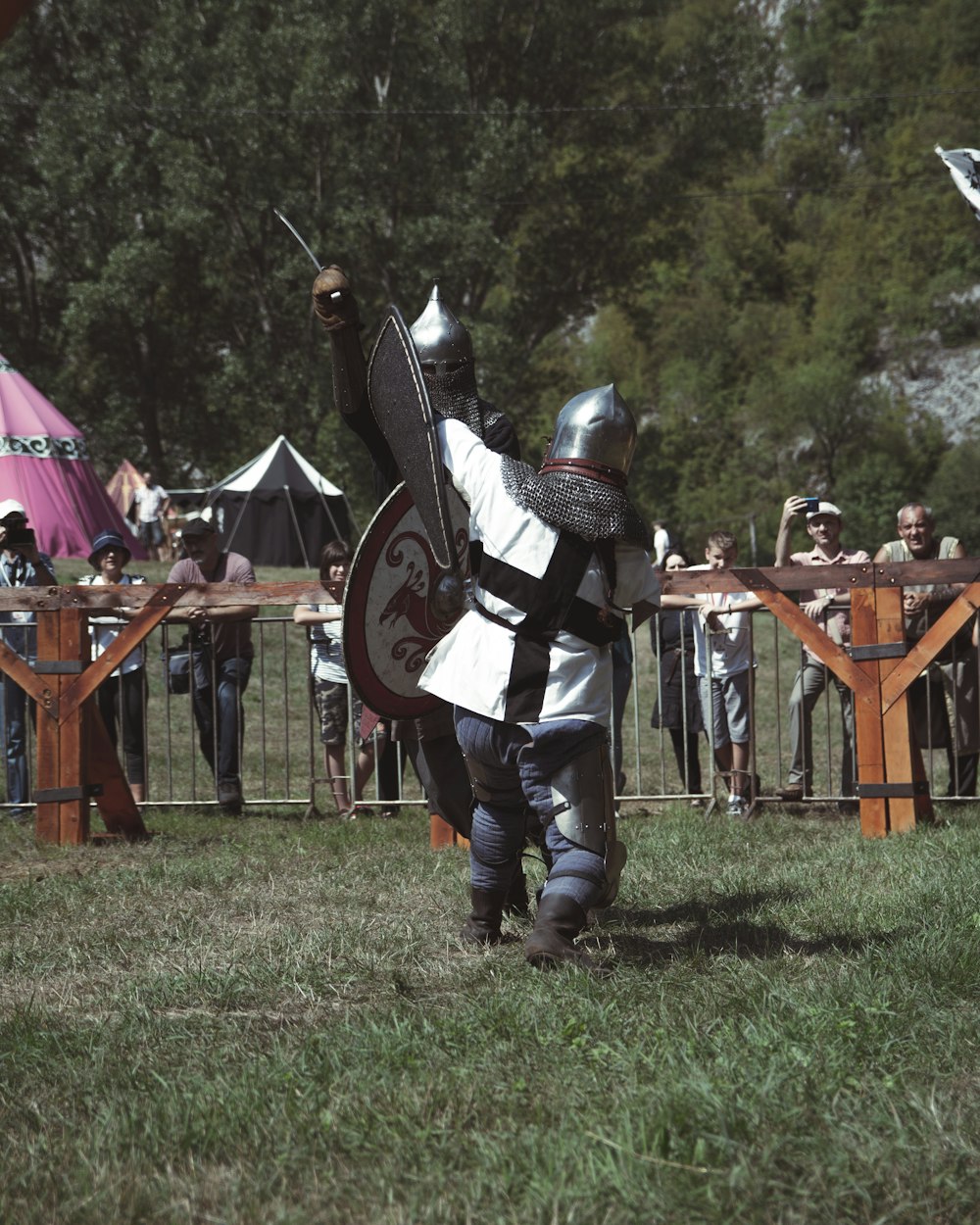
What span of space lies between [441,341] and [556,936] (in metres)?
1.90

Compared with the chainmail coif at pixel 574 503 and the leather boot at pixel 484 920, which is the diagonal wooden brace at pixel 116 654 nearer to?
the leather boot at pixel 484 920

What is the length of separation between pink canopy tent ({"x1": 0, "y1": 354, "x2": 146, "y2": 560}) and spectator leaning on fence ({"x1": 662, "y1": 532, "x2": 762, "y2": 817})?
541 inches

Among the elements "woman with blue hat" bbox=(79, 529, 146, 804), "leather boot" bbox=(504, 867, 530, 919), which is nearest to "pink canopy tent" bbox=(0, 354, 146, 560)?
"woman with blue hat" bbox=(79, 529, 146, 804)

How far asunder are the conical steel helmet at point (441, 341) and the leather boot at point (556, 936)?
5.66 ft

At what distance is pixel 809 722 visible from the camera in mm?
8266

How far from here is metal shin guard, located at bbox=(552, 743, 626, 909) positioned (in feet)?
13.7

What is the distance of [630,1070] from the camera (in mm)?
3162

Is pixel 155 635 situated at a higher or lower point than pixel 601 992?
higher

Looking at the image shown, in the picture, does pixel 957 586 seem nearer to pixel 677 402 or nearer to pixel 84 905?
pixel 84 905

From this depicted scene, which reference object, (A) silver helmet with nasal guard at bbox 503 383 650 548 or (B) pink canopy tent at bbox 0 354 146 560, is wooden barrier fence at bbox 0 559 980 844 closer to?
(A) silver helmet with nasal guard at bbox 503 383 650 548

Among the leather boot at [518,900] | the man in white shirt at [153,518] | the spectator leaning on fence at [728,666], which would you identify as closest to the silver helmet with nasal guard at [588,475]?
the leather boot at [518,900]

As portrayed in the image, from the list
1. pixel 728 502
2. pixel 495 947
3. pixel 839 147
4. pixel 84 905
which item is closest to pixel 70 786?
pixel 84 905

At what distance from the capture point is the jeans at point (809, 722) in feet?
26.9

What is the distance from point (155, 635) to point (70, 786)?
9.03 metres
